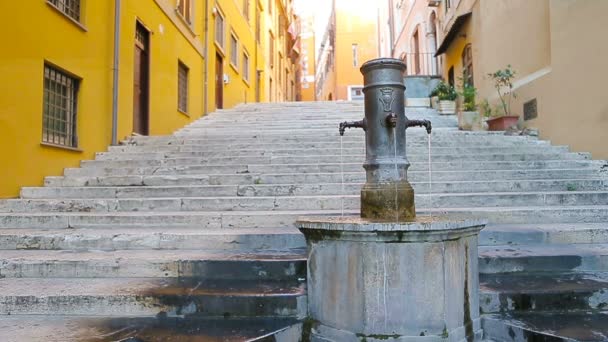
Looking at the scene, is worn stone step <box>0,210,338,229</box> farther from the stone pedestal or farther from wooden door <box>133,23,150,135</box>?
wooden door <box>133,23,150,135</box>

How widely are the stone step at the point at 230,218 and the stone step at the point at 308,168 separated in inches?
61.7

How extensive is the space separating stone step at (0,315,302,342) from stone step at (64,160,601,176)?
3722mm

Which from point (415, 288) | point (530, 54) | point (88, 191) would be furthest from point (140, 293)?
point (530, 54)

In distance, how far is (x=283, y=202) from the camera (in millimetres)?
5621

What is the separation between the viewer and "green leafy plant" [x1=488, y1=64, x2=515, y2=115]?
9.58 metres

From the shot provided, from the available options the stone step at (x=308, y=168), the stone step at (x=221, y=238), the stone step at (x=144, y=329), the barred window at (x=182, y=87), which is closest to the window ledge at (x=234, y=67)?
the barred window at (x=182, y=87)

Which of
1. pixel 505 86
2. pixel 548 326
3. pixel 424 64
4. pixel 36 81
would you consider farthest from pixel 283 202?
pixel 424 64

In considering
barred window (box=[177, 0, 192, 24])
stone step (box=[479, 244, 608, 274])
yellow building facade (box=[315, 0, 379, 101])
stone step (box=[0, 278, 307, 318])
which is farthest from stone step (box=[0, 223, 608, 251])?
yellow building facade (box=[315, 0, 379, 101])

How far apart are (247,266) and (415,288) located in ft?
5.09

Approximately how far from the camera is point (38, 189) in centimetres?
611

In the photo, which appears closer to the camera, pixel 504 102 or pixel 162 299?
pixel 162 299

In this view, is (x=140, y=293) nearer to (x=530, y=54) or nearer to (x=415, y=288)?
(x=415, y=288)

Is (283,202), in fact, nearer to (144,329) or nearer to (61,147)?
(144,329)

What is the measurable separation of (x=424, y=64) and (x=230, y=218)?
16718 millimetres
